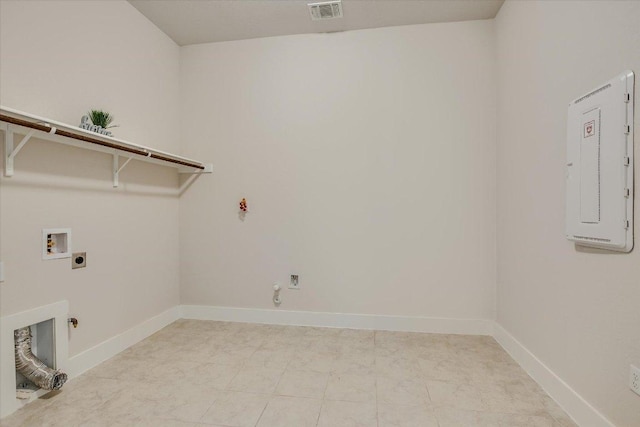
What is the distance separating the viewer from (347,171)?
2877 mm

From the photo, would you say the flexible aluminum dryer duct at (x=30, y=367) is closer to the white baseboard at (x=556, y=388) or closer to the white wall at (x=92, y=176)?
the white wall at (x=92, y=176)

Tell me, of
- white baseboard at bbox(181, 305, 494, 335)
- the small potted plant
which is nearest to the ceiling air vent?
the small potted plant

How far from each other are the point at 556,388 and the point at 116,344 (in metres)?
3.05

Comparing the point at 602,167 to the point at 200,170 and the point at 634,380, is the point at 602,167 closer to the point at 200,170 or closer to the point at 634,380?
the point at 634,380

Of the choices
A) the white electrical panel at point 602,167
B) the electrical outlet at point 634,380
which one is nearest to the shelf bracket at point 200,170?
the white electrical panel at point 602,167

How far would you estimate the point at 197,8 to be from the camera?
255 cm

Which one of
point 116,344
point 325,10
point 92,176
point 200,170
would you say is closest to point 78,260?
point 92,176

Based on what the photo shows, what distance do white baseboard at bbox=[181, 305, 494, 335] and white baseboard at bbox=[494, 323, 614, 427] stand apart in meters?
0.36

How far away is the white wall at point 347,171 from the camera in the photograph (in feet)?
8.95

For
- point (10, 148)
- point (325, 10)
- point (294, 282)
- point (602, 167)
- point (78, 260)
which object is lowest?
point (294, 282)

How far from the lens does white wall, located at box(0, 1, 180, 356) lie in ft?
5.56

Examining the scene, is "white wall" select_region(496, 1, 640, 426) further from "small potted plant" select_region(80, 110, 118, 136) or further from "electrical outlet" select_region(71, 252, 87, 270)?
"electrical outlet" select_region(71, 252, 87, 270)

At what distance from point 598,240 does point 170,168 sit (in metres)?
3.33

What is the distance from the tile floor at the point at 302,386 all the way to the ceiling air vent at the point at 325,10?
2.87 meters
